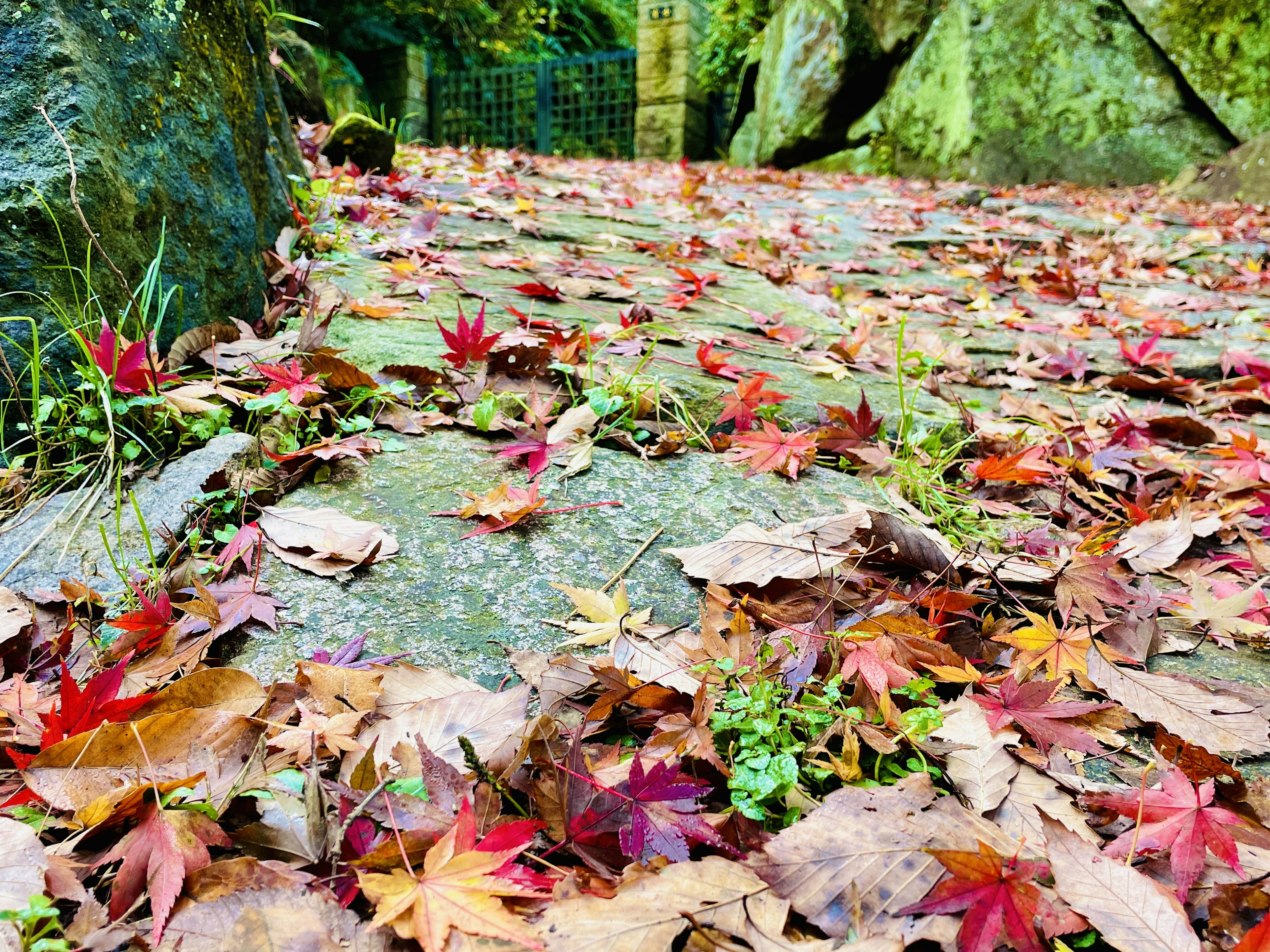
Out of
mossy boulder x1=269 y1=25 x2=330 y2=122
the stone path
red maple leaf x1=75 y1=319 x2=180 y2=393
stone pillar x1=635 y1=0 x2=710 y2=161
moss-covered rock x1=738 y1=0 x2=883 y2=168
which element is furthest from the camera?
stone pillar x1=635 y1=0 x2=710 y2=161

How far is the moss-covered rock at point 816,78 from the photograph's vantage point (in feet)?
26.7

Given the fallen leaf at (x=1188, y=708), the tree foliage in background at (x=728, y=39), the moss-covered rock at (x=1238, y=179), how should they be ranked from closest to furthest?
1. the fallen leaf at (x=1188, y=708)
2. the moss-covered rock at (x=1238, y=179)
3. the tree foliage in background at (x=728, y=39)

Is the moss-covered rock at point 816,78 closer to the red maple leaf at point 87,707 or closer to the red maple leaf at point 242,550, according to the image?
the red maple leaf at point 242,550

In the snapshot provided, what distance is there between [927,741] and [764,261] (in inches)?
101

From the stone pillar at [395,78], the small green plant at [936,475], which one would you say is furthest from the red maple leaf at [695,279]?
the stone pillar at [395,78]

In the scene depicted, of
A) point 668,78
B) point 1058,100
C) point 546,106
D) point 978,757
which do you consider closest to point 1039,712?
point 978,757

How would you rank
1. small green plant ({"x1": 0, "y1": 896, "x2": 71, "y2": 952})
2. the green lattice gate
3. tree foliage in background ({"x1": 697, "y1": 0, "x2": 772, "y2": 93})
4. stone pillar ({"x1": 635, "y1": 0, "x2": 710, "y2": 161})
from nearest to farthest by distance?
small green plant ({"x1": 0, "y1": 896, "x2": 71, "y2": 952}) → stone pillar ({"x1": 635, "y1": 0, "x2": 710, "y2": 161}) → tree foliage in background ({"x1": 697, "y1": 0, "x2": 772, "y2": 93}) → the green lattice gate

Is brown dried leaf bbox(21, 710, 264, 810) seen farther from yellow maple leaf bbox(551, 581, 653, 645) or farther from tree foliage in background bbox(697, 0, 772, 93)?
tree foliage in background bbox(697, 0, 772, 93)

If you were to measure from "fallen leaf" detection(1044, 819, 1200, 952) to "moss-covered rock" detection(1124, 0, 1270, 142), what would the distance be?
23.4ft

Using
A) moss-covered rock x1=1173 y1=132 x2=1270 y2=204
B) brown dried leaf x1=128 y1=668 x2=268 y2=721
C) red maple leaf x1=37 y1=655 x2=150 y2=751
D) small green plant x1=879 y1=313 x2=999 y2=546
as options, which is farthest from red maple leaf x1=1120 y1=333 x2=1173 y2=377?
moss-covered rock x1=1173 y1=132 x2=1270 y2=204

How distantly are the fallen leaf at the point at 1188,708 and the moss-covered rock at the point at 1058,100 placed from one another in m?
6.78

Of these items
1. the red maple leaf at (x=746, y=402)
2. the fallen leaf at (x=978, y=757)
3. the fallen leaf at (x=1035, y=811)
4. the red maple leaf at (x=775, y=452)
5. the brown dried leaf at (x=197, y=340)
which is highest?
the brown dried leaf at (x=197, y=340)

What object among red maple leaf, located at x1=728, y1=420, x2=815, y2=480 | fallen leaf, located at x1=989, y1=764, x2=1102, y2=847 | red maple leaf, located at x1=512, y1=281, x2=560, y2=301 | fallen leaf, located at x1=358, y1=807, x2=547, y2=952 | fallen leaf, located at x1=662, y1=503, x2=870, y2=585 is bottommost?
fallen leaf, located at x1=989, y1=764, x2=1102, y2=847

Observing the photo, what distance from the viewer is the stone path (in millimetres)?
1085
